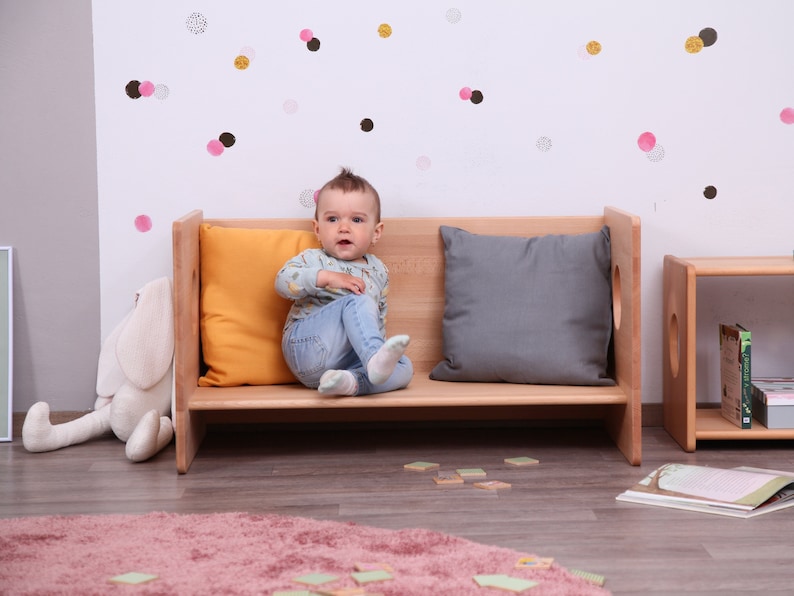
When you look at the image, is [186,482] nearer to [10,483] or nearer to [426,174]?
[10,483]

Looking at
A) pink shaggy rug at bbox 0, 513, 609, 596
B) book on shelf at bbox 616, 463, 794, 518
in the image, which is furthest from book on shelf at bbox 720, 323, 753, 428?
pink shaggy rug at bbox 0, 513, 609, 596

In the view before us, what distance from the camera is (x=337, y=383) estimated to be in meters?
2.13

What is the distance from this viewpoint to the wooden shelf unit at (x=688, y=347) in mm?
2293

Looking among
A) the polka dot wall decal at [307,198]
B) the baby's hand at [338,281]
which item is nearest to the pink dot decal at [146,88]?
the polka dot wall decal at [307,198]

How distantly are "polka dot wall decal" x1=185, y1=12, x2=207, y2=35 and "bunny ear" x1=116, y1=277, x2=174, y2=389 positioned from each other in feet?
2.10

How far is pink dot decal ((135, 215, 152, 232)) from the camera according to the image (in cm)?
252

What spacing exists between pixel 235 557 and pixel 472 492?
57cm

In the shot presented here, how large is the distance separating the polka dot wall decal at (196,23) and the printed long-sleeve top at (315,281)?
2.13 feet

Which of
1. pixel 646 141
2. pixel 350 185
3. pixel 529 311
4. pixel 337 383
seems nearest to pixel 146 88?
pixel 350 185

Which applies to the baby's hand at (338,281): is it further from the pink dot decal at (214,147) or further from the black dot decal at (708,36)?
the black dot decal at (708,36)

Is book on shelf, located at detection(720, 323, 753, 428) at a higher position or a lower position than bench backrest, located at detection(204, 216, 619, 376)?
lower

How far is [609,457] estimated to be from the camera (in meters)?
2.29

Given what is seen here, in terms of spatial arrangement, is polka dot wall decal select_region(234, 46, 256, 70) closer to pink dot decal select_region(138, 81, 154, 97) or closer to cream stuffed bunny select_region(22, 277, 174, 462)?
pink dot decal select_region(138, 81, 154, 97)

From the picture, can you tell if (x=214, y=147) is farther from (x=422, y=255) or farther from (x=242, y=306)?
(x=422, y=255)
